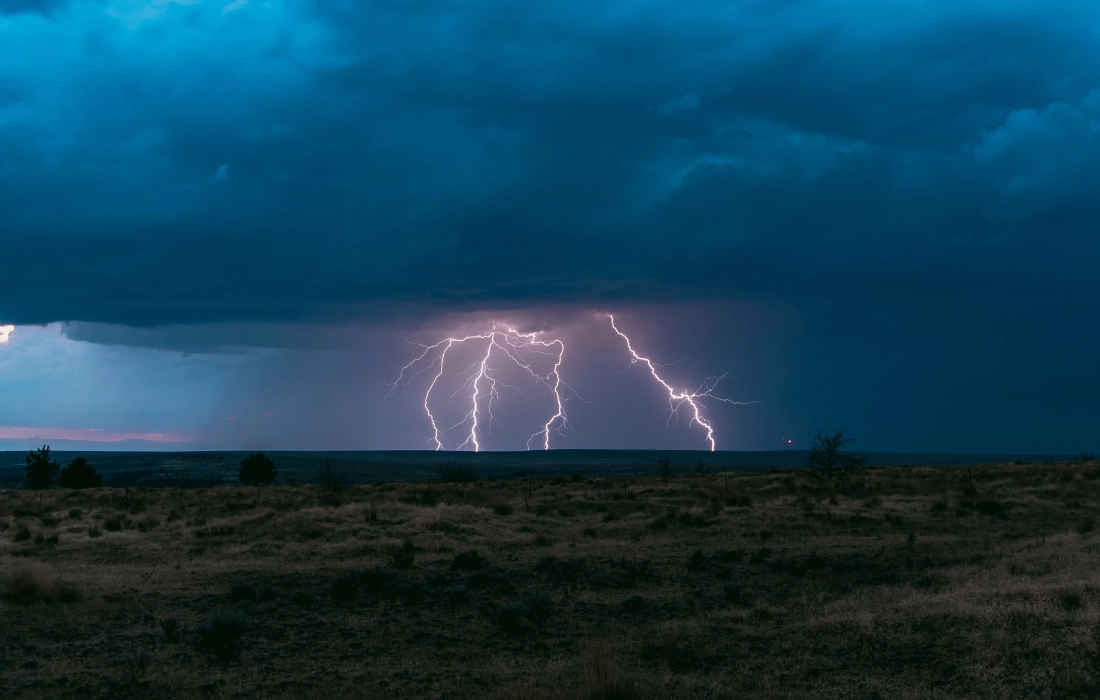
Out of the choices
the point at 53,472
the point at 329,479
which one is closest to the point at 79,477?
the point at 53,472

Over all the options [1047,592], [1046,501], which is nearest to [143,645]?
[1047,592]

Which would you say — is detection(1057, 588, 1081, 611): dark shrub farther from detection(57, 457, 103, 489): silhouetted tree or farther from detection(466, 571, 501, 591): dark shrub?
detection(57, 457, 103, 489): silhouetted tree

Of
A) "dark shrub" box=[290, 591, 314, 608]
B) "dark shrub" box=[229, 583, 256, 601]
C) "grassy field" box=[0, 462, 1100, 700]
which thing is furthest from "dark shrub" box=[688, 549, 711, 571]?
"dark shrub" box=[229, 583, 256, 601]

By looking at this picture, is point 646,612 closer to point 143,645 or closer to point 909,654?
point 909,654

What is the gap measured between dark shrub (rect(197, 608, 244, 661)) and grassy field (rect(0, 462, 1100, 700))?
0.14 ft

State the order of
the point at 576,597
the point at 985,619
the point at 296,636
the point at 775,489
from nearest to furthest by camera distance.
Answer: the point at 985,619
the point at 296,636
the point at 576,597
the point at 775,489

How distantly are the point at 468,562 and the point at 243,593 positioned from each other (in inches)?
219

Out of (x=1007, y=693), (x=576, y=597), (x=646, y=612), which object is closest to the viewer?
(x=1007, y=693)

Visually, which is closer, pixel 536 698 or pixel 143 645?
pixel 536 698

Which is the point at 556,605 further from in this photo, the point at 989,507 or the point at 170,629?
the point at 989,507

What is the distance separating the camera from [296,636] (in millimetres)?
13438

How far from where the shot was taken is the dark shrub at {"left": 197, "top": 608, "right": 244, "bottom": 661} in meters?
11.9

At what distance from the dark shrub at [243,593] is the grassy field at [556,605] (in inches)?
1.9

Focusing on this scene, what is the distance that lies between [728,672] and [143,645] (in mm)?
9038
